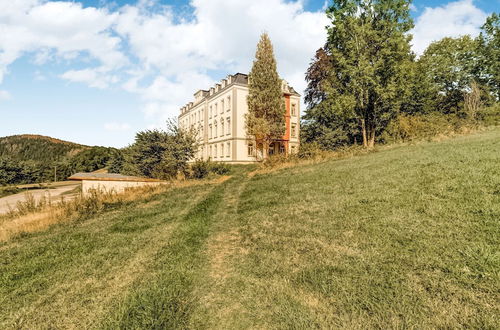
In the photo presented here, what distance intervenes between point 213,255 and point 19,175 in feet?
135

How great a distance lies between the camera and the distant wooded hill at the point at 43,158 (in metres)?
32.2

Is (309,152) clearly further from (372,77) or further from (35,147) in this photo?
(35,147)

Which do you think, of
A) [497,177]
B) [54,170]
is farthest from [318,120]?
[54,170]

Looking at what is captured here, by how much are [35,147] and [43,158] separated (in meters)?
5.49

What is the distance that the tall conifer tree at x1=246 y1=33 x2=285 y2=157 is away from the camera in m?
27.1

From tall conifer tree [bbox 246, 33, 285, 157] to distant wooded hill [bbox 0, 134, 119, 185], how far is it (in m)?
17.8

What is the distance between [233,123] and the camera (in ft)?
114

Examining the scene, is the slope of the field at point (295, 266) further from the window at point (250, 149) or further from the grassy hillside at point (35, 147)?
the grassy hillside at point (35, 147)

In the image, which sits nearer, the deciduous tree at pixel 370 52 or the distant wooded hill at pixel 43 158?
the deciduous tree at pixel 370 52

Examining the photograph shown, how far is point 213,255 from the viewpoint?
485 cm

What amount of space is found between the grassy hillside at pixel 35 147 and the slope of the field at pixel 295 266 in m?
60.2

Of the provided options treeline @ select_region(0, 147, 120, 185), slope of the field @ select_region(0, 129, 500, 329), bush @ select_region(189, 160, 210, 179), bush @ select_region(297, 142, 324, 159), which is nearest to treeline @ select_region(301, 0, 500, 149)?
bush @ select_region(297, 142, 324, 159)

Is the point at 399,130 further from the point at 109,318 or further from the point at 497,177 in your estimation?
the point at 109,318

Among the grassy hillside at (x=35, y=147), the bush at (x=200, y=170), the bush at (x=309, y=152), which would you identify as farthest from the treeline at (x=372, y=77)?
the grassy hillside at (x=35, y=147)
